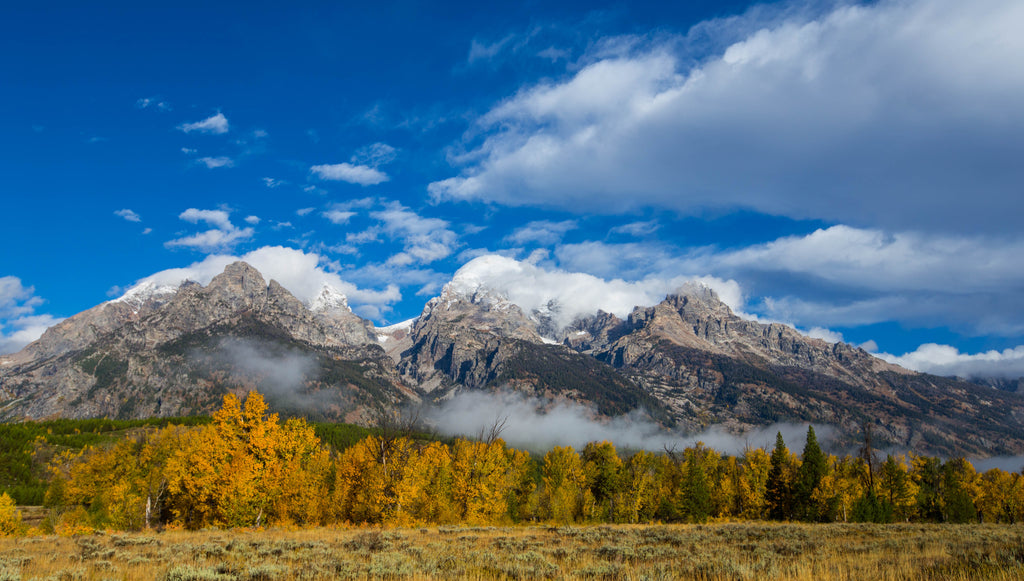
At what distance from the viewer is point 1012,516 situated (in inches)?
2884

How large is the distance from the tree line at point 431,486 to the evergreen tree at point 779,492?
0.66ft

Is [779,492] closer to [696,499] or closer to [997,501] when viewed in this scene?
[696,499]

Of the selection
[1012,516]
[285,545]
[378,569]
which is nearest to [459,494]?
[285,545]

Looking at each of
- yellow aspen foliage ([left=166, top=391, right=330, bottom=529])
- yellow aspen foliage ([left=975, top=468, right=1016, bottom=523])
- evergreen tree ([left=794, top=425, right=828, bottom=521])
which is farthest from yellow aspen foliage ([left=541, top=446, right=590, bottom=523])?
yellow aspen foliage ([left=975, top=468, right=1016, bottom=523])

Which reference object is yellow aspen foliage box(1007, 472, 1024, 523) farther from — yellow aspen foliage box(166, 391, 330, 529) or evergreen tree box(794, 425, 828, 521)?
yellow aspen foliage box(166, 391, 330, 529)

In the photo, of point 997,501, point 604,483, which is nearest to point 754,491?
point 604,483

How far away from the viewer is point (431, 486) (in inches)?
2221

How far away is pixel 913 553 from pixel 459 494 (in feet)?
157

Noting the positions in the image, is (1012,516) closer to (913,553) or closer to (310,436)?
(913,553)

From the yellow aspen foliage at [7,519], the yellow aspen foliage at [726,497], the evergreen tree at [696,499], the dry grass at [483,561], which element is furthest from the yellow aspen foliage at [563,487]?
the yellow aspen foliage at [7,519]

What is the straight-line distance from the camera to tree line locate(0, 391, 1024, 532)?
38.4 m

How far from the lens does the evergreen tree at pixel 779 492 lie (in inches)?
2660

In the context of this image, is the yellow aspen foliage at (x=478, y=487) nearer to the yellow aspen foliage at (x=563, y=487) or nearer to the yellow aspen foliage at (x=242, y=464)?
the yellow aspen foliage at (x=563, y=487)

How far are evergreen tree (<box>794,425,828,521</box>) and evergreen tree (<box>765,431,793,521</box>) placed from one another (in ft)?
8.61
